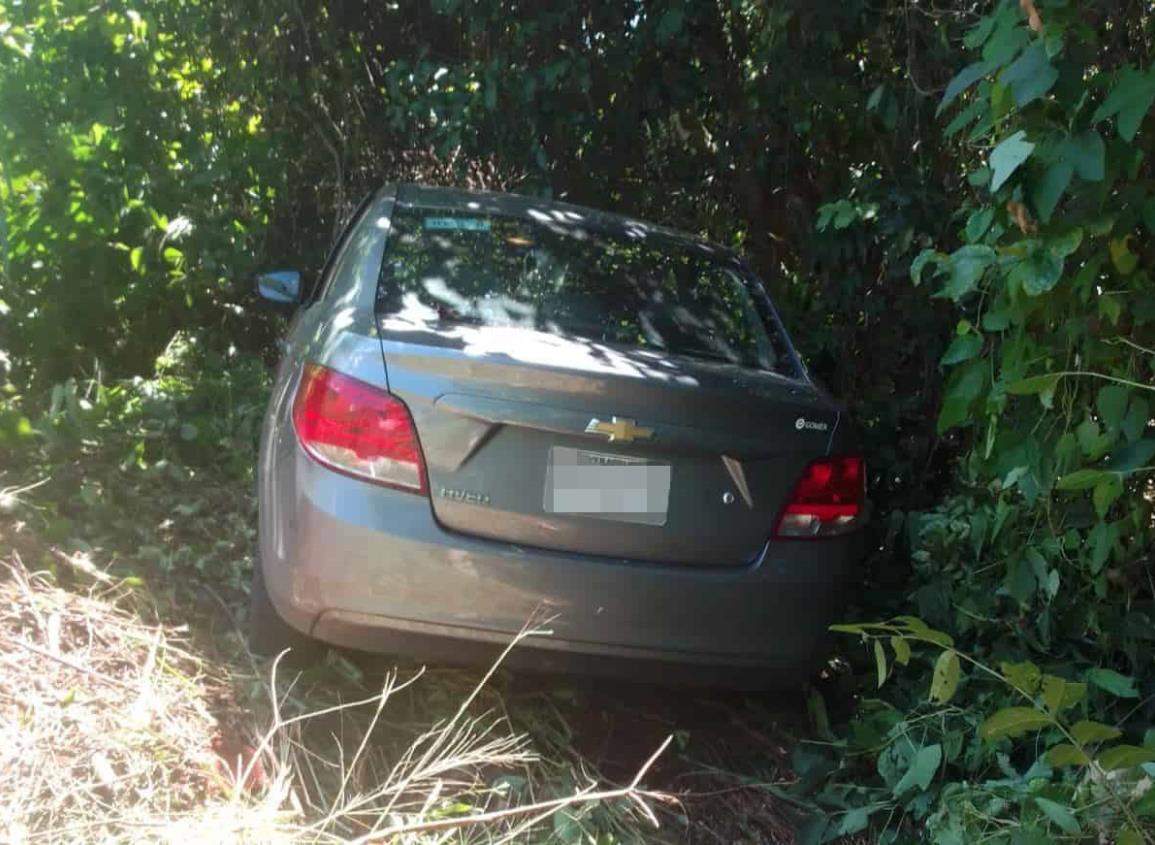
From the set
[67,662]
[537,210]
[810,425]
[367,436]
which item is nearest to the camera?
[367,436]

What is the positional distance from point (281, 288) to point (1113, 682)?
3.11 m

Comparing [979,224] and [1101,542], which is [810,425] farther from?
[1101,542]

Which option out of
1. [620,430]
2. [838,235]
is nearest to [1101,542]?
[620,430]

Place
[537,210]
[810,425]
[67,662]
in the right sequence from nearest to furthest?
[67,662] < [810,425] < [537,210]

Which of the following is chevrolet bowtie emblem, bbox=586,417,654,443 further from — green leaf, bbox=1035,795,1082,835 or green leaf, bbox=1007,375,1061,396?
green leaf, bbox=1035,795,1082,835

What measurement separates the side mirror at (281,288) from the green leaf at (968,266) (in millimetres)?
2514

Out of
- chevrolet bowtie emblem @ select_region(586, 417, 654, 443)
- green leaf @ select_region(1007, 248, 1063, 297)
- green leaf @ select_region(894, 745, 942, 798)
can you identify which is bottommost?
green leaf @ select_region(894, 745, 942, 798)

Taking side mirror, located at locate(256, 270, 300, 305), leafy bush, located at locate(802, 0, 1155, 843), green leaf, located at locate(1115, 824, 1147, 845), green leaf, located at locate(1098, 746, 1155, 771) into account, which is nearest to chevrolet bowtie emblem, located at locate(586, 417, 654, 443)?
leafy bush, located at locate(802, 0, 1155, 843)

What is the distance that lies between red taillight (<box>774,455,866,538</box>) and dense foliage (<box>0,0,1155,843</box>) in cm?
34

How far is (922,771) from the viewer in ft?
9.95

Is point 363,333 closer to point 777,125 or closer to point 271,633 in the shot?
point 271,633

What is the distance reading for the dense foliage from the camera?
272cm

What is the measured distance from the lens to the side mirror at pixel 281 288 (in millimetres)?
4461

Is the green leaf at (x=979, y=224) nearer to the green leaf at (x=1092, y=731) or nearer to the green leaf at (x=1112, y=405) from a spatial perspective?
the green leaf at (x=1112, y=405)
